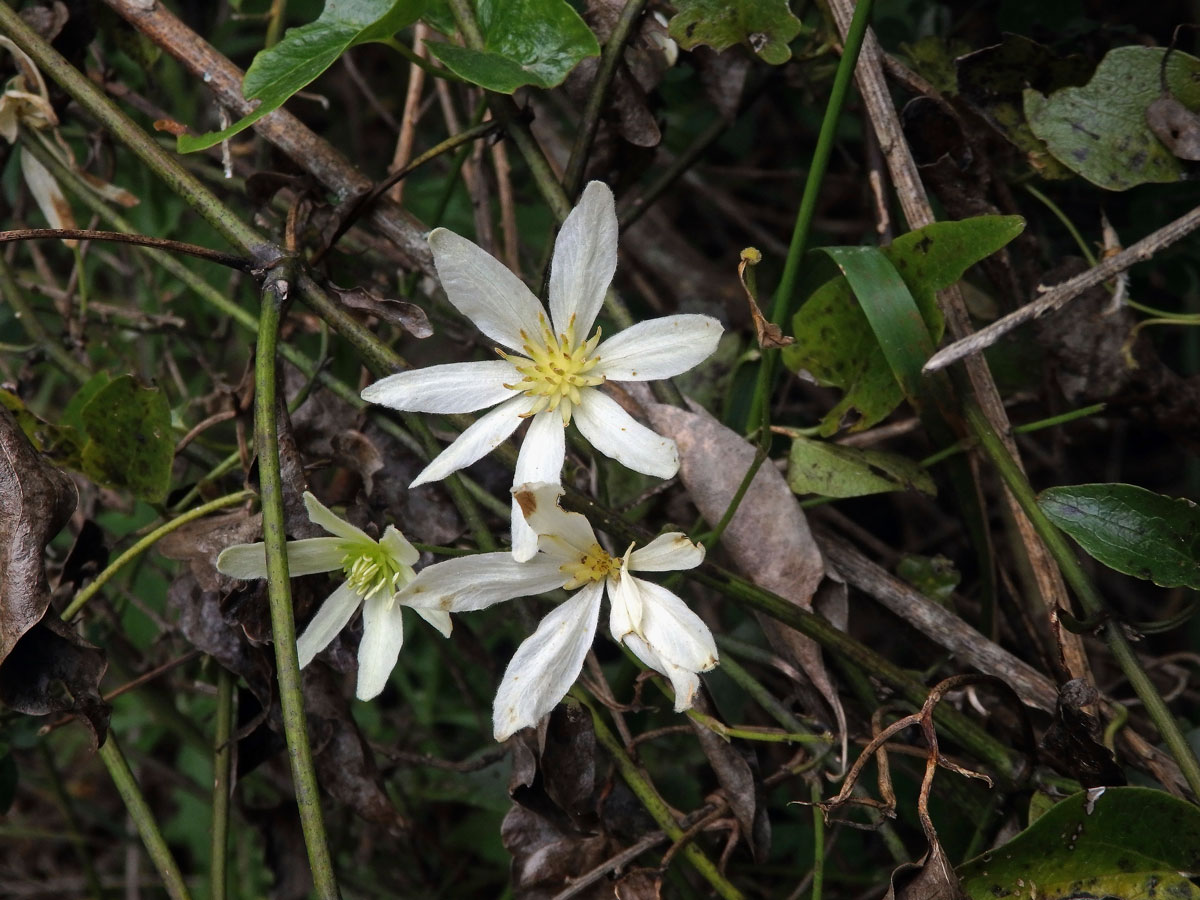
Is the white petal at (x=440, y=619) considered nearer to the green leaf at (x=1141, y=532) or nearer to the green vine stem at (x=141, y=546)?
the green vine stem at (x=141, y=546)

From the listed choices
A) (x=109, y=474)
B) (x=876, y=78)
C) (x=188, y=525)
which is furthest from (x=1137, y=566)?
(x=109, y=474)

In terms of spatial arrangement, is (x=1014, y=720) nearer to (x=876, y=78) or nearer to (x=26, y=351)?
(x=876, y=78)

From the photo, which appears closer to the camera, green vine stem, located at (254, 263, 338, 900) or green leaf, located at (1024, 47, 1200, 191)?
green vine stem, located at (254, 263, 338, 900)

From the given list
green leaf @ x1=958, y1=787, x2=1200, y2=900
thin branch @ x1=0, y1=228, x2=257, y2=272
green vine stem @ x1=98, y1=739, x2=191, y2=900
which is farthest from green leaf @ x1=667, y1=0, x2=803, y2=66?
green vine stem @ x1=98, y1=739, x2=191, y2=900

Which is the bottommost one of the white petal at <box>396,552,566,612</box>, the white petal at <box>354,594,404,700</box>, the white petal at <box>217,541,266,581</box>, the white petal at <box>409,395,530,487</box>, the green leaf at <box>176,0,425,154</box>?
the white petal at <box>354,594,404,700</box>

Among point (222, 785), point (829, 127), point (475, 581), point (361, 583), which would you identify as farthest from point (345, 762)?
point (829, 127)

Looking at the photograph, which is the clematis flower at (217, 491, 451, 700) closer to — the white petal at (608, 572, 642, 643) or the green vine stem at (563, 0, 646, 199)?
the white petal at (608, 572, 642, 643)

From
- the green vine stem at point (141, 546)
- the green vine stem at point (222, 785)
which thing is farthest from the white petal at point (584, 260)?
the green vine stem at point (222, 785)
